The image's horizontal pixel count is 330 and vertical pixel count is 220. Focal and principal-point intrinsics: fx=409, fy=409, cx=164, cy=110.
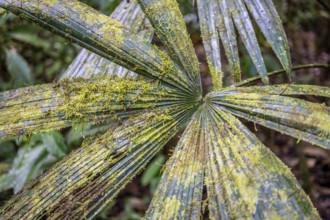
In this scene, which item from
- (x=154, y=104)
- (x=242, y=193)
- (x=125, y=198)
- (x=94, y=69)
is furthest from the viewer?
(x=125, y=198)

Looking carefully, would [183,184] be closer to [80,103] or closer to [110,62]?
[80,103]

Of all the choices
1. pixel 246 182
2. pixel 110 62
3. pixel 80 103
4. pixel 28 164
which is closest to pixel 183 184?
pixel 246 182

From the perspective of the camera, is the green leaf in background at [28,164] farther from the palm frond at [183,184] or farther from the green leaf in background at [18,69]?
the palm frond at [183,184]

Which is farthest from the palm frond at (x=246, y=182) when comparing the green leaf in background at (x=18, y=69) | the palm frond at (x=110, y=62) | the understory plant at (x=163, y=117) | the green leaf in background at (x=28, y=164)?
the green leaf in background at (x=18, y=69)

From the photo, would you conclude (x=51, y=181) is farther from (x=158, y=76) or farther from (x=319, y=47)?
(x=319, y=47)

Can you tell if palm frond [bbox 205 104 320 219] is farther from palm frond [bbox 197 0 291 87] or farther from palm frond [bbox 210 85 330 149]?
palm frond [bbox 197 0 291 87]

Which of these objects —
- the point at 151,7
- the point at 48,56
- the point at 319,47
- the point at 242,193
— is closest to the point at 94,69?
the point at 151,7
